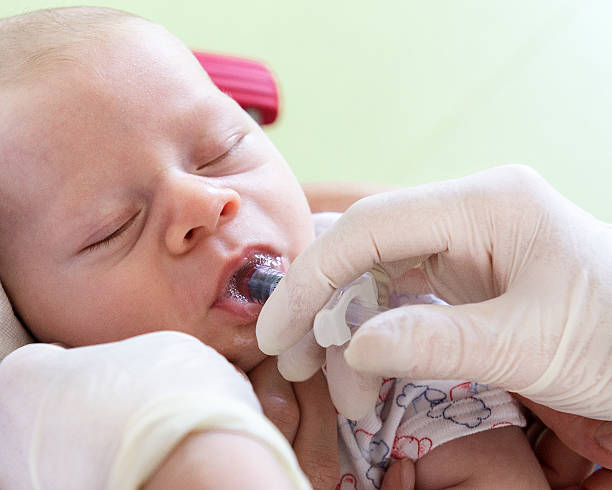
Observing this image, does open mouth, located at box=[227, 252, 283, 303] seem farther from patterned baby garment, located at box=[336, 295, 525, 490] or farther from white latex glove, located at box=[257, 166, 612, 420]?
patterned baby garment, located at box=[336, 295, 525, 490]

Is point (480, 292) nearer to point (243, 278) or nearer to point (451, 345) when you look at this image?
point (451, 345)

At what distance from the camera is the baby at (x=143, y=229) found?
96 centimetres

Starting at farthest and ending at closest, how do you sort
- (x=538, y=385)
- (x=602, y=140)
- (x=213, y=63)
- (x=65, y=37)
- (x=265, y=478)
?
(x=602, y=140)
(x=213, y=63)
(x=65, y=37)
(x=538, y=385)
(x=265, y=478)

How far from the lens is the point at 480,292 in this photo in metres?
0.93

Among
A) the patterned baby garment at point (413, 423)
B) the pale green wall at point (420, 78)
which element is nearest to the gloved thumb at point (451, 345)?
the patterned baby garment at point (413, 423)

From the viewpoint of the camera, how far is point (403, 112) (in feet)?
7.57

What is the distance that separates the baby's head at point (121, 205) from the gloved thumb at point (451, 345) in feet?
0.90

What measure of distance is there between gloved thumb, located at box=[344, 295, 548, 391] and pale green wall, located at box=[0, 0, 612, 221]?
4.71 feet

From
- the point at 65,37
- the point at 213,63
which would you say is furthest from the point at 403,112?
the point at 65,37

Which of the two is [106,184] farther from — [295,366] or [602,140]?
[602,140]

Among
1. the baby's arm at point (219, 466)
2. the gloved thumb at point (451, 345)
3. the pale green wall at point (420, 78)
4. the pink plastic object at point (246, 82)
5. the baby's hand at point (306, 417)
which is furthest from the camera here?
the pale green wall at point (420, 78)

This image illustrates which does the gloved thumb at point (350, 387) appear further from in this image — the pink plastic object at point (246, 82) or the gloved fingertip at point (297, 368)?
the pink plastic object at point (246, 82)

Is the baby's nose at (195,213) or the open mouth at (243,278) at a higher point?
the baby's nose at (195,213)

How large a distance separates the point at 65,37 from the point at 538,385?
848 millimetres
